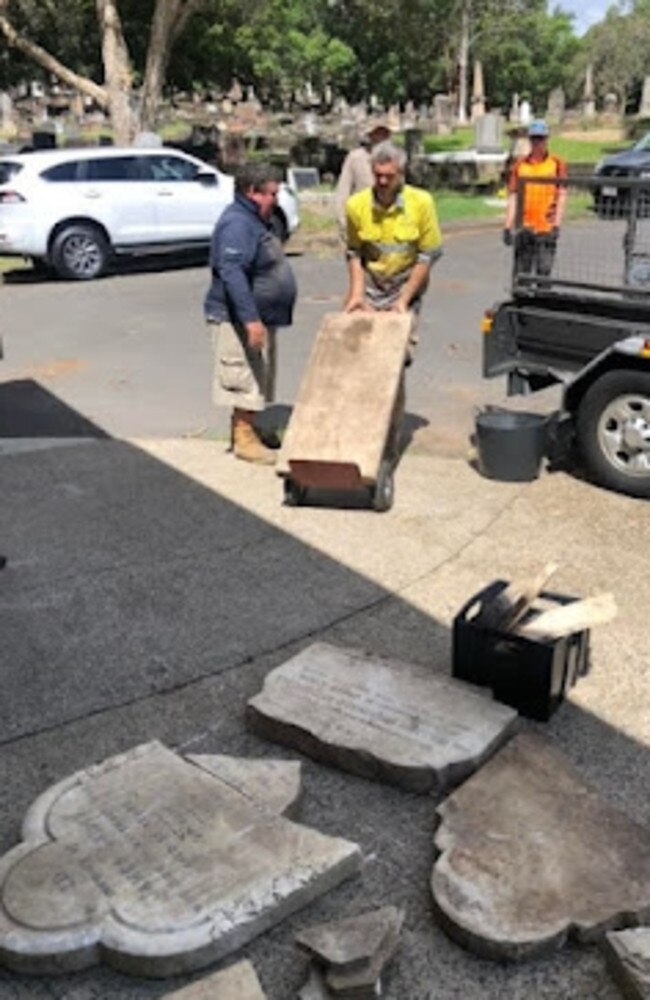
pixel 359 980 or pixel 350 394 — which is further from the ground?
pixel 350 394

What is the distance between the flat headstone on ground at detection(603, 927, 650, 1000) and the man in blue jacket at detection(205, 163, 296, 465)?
13.5 ft

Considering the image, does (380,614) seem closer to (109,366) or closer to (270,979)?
(270,979)

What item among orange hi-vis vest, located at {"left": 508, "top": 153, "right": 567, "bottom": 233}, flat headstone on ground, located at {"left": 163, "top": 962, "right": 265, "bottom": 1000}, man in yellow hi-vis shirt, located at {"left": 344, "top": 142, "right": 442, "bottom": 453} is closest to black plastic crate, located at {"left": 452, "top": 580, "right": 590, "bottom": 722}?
flat headstone on ground, located at {"left": 163, "top": 962, "right": 265, "bottom": 1000}

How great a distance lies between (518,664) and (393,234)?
3.29 metres

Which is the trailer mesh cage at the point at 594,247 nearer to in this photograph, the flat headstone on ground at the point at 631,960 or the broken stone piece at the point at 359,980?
the flat headstone on ground at the point at 631,960

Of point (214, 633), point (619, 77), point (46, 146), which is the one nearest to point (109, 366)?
point (214, 633)

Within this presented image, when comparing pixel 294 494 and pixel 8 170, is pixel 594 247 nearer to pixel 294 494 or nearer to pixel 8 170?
pixel 294 494

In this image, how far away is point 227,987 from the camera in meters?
2.50

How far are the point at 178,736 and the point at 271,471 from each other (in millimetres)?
2983

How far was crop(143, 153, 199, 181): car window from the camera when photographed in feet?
49.6

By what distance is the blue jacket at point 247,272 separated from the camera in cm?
585

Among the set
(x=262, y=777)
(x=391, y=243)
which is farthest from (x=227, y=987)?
(x=391, y=243)

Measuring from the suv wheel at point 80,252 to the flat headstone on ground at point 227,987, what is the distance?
42.8ft

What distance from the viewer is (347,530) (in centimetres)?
552
